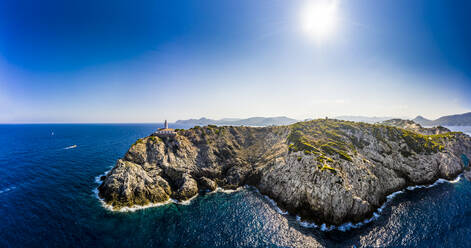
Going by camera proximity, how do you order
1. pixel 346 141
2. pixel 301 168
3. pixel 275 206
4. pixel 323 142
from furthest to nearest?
pixel 346 141, pixel 323 142, pixel 301 168, pixel 275 206

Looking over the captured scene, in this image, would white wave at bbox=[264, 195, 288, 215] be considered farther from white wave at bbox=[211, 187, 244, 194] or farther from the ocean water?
white wave at bbox=[211, 187, 244, 194]

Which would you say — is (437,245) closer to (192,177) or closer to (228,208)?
(228,208)

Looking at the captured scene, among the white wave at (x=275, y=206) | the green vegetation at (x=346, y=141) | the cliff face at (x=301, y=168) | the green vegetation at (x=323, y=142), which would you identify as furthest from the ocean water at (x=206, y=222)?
the green vegetation at (x=323, y=142)

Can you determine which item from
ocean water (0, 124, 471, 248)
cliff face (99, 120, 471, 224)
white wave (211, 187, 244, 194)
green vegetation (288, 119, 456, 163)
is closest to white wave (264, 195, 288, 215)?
ocean water (0, 124, 471, 248)

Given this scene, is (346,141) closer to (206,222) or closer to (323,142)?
(323,142)

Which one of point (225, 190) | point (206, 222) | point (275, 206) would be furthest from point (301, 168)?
point (206, 222)

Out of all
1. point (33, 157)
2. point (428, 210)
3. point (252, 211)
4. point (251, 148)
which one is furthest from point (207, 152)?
point (33, 157)

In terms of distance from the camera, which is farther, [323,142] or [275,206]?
[323,142]
